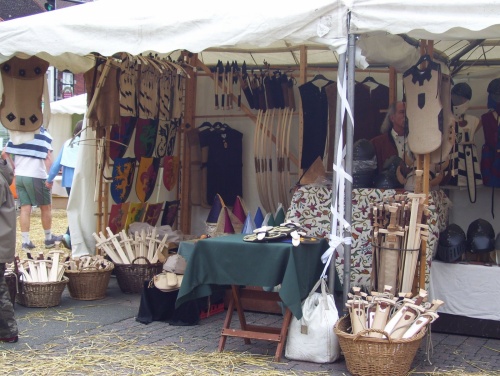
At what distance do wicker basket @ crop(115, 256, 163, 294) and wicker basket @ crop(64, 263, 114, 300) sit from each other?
204mm

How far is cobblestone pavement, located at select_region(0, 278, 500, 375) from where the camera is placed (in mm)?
4504

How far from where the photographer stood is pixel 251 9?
15.3 ft

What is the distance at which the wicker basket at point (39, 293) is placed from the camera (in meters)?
5.89

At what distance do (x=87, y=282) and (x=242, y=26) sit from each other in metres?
2.83

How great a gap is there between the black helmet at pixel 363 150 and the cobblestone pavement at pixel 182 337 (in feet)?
4.83

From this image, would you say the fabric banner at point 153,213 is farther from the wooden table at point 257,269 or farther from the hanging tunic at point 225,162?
the wooden table at point 257,269

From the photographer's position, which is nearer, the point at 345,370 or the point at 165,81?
the point at 345,370

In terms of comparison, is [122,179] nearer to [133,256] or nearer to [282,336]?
[133,256]

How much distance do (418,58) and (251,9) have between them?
4.70ft

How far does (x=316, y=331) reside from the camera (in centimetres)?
448

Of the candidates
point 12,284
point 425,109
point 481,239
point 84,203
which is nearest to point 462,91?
point 425,109

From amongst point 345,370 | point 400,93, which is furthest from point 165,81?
point 345,370

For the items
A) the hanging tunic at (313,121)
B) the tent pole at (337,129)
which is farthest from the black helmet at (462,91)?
the tent pole at (337,129)

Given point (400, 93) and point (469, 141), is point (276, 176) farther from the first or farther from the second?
point (469, 141)
